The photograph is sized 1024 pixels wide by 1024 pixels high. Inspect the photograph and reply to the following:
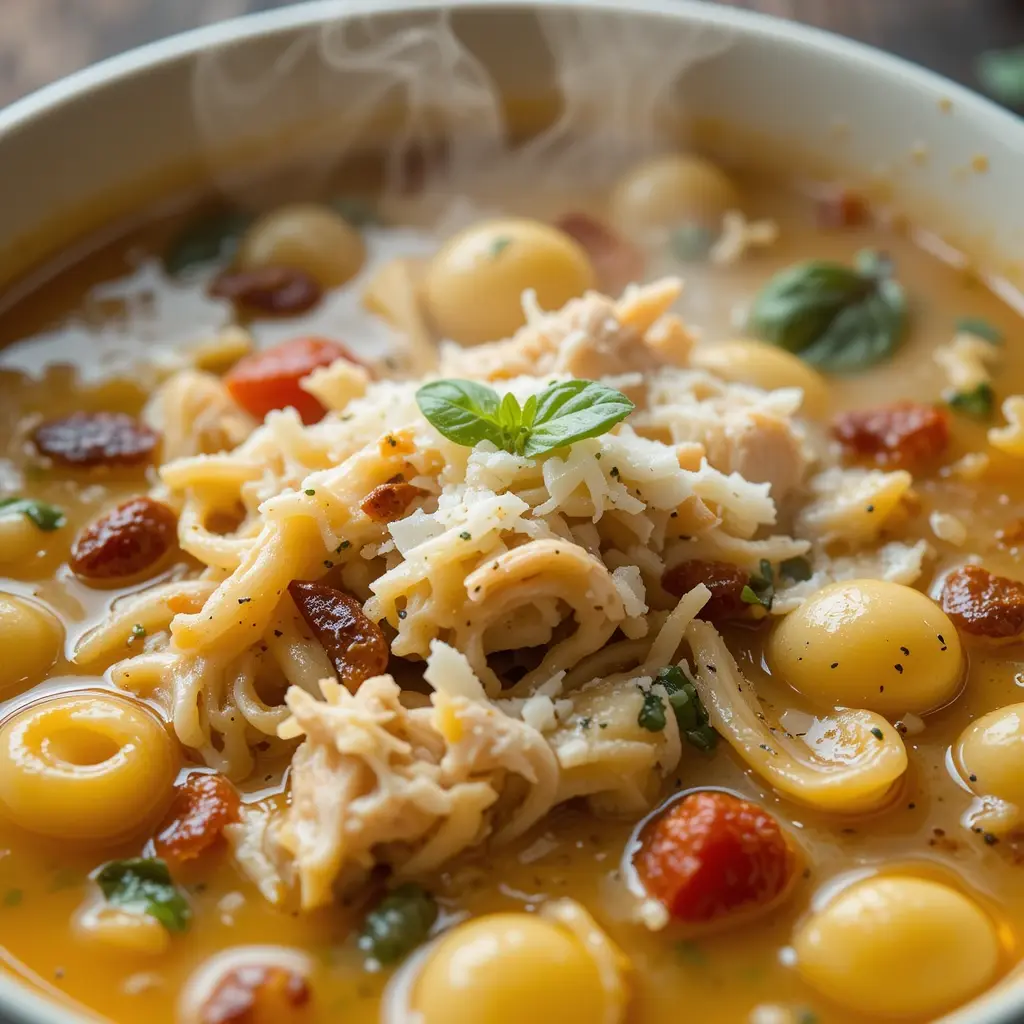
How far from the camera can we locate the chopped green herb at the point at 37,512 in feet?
13.9

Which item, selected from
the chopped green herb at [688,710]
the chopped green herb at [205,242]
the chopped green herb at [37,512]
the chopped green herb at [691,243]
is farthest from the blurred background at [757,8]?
the chopped green herb at [688,710]

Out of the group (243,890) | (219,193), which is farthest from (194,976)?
(219,193)

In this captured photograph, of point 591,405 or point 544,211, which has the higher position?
point 591,405

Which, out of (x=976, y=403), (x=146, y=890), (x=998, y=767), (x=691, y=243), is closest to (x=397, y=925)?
(x=146, y=890)

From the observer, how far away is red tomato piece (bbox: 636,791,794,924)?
3176 millimetres

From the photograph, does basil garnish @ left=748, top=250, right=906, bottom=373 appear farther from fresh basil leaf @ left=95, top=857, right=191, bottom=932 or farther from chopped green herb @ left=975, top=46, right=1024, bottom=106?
fresh basil leaf @ left=95, top=857, right=191, bottom=932

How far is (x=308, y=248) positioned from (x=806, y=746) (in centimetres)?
285

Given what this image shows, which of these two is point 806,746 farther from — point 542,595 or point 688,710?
point 542,595

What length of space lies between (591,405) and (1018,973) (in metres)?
1.77

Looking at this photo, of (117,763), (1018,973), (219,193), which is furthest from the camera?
(219,193)

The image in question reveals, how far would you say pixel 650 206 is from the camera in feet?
18.0

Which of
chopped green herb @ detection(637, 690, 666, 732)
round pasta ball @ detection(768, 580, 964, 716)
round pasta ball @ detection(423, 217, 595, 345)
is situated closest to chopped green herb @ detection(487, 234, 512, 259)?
round pasta ball @ detection(423, 217, 595, 345)

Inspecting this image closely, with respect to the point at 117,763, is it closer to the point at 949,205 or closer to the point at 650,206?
the point at 650,206

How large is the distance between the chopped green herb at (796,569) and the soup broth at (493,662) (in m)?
0.06
